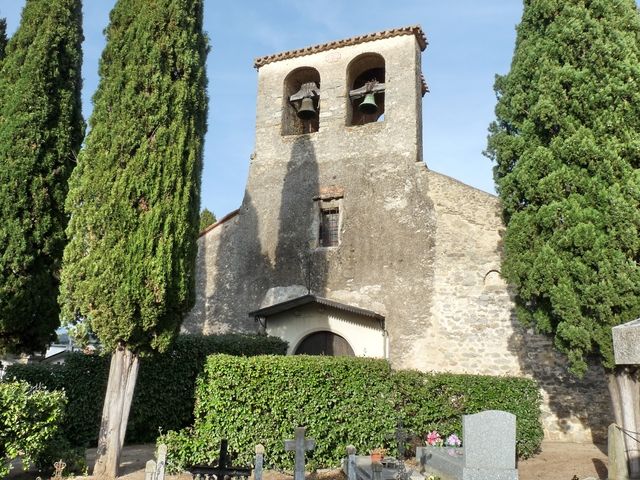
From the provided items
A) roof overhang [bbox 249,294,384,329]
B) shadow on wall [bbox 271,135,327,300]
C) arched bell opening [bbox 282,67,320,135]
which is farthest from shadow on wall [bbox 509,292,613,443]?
arched bell opening [bbox 282,67,320,135]

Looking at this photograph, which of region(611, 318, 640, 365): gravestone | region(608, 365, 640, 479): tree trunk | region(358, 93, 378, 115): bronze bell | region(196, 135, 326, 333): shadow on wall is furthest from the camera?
region(358, 93, 378, 115): bronze bell

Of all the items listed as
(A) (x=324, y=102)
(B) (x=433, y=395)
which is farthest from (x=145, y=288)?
(A) (x=324, y=102)

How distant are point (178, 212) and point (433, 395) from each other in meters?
5.23

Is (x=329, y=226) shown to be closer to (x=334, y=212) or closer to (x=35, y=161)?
(x=334, y=212)

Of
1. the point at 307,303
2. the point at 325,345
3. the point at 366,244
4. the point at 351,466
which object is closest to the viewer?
the point at 351,466

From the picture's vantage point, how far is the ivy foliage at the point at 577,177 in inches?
323

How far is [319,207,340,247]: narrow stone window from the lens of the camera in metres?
14.7

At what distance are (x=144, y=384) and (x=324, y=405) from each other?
393 cm

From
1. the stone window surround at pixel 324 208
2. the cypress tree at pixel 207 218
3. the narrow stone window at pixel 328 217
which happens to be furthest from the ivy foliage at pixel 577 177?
the cypress tree at pixel 207 218

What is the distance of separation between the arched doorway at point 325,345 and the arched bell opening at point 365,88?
6294mm

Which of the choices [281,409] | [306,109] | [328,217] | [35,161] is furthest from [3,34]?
[281,409]

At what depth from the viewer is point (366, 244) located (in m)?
13.9

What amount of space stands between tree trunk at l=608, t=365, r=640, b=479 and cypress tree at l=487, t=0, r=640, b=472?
0.02 meters

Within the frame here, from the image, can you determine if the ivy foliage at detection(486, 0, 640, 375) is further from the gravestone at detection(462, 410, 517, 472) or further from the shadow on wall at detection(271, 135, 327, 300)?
the shadow on wall at detection(271, 135, 327, 300)
